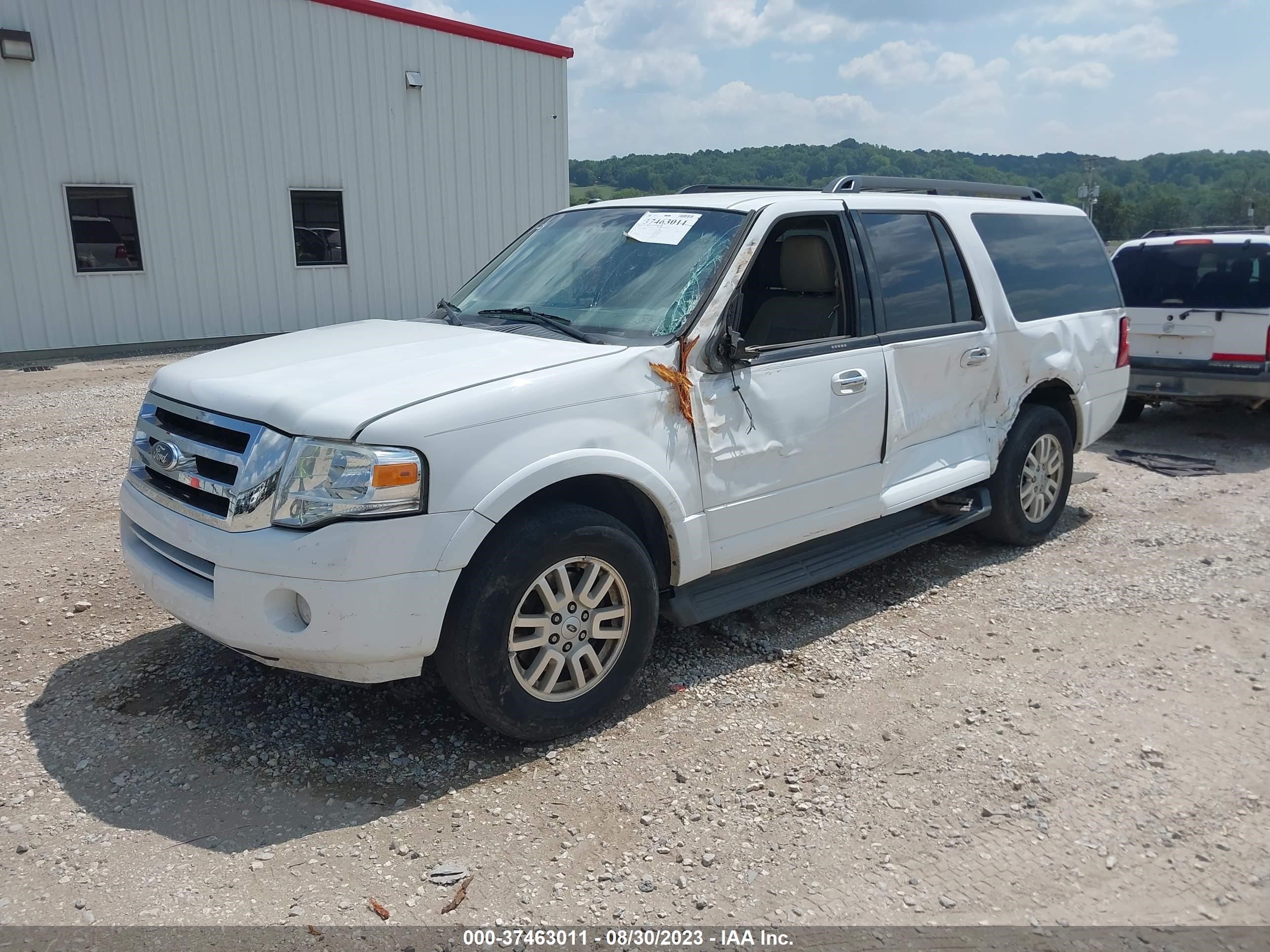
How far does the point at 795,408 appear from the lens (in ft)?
14.0

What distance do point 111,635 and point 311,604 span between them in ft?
6.44

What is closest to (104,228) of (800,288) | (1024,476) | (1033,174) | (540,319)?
(540,319)

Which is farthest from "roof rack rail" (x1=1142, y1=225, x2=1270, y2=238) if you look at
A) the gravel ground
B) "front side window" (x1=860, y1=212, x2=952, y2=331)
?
"front side window" (x1=860, y1=212, x2=952, y2=331)

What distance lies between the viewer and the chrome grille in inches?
126

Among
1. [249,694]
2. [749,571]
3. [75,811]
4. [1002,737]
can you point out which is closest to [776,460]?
[749,571]

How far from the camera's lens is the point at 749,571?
4.39 metres

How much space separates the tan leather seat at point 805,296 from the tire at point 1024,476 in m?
1.65

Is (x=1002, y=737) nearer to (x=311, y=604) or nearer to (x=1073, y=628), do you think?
(x=1073, y=628)

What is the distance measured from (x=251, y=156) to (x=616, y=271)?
39.4ft

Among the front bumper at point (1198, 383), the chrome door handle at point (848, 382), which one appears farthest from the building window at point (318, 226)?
the chrome door handle at point (848, 382)

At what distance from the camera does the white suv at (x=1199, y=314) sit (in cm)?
842

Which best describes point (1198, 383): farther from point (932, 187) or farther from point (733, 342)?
point (733, 342)

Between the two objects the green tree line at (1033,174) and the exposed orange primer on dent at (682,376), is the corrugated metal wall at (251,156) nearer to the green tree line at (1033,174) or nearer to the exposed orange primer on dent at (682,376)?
the green tree line at (1033,174)

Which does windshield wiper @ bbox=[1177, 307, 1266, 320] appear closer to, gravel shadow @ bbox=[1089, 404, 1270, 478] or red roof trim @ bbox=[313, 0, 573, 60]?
gravel shadow @ bbox=[1089, 404, 1270, 478]
